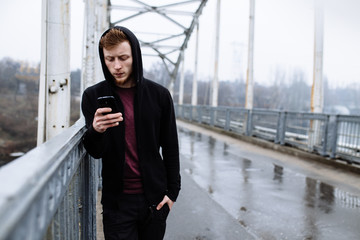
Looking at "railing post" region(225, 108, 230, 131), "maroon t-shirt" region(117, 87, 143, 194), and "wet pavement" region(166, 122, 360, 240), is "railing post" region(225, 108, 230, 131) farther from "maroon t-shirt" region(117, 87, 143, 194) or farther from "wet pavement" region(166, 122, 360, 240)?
"maroon t-shirt" region(117, 87, 143, 194)

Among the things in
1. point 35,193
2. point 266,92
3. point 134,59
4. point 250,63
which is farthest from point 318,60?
point 266,92

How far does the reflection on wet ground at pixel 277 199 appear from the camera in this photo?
3605mm

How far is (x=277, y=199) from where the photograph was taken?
4680mm

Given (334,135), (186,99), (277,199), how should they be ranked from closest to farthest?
(277,199) < (334,135) < (186,99)

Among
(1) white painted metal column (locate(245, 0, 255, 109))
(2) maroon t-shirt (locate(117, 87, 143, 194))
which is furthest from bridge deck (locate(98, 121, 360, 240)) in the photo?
(1) white painted metal column (locate(245, 0, 255, 109))

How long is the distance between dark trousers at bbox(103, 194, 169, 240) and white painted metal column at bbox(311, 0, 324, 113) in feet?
27.2

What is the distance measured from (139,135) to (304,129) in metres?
7.55

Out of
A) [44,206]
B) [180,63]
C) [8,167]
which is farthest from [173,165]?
[180,63]

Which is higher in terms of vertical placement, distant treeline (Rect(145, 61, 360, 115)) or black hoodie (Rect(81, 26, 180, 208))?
distant treeline (Rect(145, 61, 360, 115))

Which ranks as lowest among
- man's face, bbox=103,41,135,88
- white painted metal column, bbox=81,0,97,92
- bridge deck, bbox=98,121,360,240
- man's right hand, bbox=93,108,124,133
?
bridge deck, bbox=98,121,360,240

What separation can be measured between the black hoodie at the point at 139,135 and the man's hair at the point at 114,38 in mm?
27

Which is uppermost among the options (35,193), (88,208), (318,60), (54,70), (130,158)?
(318,60)

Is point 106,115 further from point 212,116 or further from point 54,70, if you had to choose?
point 212,116

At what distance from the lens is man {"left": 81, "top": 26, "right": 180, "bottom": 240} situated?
5.92 feet
